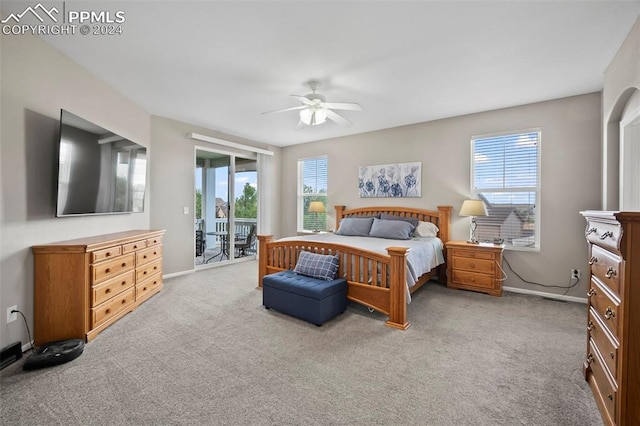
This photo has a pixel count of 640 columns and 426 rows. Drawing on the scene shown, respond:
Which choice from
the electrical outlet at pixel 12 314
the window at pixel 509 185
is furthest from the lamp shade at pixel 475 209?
the electrical outlet at pixel 12 314

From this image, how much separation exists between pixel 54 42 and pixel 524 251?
5853 millimetres

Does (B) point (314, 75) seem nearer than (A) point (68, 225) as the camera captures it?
No

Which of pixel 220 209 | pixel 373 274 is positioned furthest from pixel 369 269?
pixel 220 209

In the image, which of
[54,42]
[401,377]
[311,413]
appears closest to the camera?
[311,413]

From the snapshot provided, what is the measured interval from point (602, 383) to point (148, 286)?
434cm

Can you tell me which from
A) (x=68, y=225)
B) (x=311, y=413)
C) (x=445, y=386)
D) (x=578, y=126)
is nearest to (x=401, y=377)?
(x=445, y=386)

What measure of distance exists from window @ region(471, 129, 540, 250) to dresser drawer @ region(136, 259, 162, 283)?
15.5ft

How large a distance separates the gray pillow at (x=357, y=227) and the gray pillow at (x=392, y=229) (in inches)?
6.0

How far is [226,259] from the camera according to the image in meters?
5.83

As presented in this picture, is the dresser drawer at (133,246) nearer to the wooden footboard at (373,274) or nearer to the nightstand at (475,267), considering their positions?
the wooden footboard at (373,274)

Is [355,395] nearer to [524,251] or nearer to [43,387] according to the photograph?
[43,387]

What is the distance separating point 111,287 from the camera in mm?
2791

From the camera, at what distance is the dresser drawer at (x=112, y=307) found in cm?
256

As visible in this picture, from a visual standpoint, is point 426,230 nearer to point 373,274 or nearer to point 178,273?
point 373,274
